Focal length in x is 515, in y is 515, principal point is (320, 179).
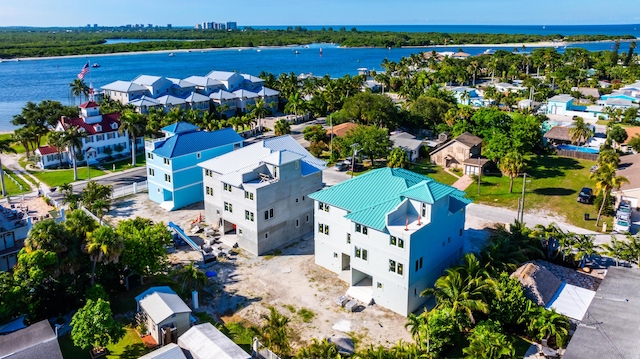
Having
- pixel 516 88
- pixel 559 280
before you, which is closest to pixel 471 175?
pixel 559 280

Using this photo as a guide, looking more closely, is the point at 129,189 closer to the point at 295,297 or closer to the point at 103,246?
the point at 103,246

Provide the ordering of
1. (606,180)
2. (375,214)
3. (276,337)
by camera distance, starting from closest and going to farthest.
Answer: (276,337), (375,214), (606,180)

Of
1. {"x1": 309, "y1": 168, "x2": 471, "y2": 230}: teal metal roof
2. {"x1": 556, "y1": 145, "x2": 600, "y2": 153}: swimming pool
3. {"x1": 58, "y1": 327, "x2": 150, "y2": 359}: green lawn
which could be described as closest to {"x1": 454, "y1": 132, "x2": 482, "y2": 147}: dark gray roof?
{"x1": 556, "y1": 145, "x2": 600, "y2": 153}: swimming pool

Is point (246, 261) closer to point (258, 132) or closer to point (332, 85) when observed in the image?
point (258, 132)

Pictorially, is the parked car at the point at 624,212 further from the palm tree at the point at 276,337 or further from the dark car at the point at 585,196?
the palm tree at the point at 276,337

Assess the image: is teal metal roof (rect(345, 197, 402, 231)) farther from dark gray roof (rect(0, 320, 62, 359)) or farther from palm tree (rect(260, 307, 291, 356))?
dark gray roof (rect(0, 320, 62, 359))

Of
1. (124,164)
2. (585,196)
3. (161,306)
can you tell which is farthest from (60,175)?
(585,196)
